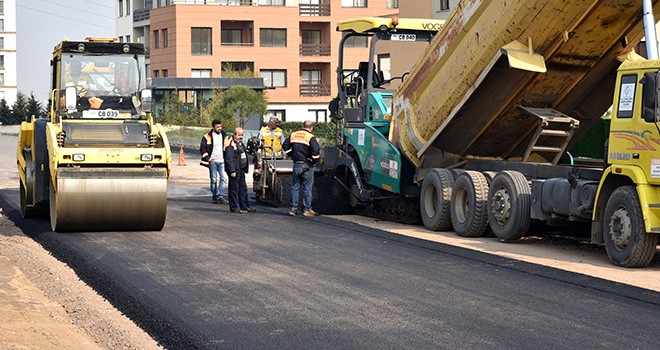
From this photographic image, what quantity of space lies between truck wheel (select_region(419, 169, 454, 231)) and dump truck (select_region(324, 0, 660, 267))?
22 mm

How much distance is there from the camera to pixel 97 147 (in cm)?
1616

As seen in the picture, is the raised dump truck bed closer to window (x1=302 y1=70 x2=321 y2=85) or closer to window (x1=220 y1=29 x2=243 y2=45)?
window (x1=220 y1=29 x2=243 y2=45)

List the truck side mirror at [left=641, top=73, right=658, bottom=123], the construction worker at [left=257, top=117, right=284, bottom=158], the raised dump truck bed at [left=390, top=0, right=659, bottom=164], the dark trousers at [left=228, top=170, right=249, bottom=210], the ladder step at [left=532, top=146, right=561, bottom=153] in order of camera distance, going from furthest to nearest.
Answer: the construction worker at [left=257, top=117, right=284, bottom=158], the dark trousers at [left=228, top=170, right=249, bottom=210], the ladder step at [left=532, top=146, right=561, bottom=153], the raised dump truck bed at [left=390, top=0, right=659, bottom=164], the truck side mirror at [left=641, top=73, right=658, bottom=123]

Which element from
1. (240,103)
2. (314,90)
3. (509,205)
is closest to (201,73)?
(314,90)

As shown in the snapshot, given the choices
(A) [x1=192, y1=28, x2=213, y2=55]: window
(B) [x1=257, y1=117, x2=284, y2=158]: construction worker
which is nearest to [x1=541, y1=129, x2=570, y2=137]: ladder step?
(B) [x1=257, y1=117, x2=284, y2=158]: construction worker

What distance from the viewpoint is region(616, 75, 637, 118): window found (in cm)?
1309

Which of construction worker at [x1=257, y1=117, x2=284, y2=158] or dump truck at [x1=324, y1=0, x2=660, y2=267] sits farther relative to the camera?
construction worker at [x1=257, y1=117, x2=284, y2=158]

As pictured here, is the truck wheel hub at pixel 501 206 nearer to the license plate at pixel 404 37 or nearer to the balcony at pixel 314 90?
the license plate at pixel 404 37

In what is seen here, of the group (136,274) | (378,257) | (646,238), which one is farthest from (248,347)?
(646,238)

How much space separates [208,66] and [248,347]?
6384cm

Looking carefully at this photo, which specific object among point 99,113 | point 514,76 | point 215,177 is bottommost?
point 215,177

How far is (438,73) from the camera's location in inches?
655

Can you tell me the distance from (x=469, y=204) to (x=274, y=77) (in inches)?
2255

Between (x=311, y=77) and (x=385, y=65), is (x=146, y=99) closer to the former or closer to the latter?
(x=385, y=65)
